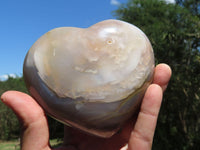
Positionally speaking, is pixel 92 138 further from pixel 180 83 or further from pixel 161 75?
pixel 180 83

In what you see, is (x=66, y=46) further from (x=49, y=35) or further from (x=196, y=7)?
(x=196, y=7)

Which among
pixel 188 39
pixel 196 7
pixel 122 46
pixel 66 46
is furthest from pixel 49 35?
pixel 196 7

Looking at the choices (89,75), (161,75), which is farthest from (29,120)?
(161,75)

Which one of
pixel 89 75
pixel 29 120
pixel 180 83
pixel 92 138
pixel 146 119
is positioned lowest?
pixel 180 83

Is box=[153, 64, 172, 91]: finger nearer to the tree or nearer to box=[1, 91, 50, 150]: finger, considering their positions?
box=[1, 91, 50, 150]: finger

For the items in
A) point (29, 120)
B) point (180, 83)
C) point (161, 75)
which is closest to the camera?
point (29, 120)

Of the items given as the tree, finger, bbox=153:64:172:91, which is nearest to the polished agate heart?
Result: finger, bbox=153:64:172:91

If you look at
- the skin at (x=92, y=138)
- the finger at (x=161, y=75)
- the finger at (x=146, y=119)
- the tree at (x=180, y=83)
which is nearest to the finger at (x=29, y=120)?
the skin at (x=92, y=138)
